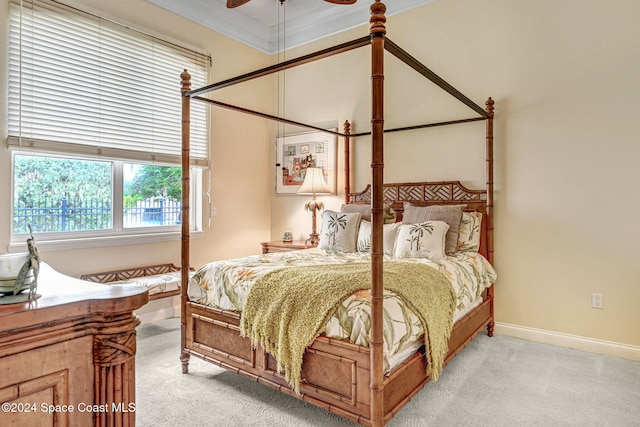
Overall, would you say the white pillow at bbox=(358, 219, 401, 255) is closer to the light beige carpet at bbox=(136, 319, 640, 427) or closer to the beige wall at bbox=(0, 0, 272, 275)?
the light beige carpet at bbox=(136, 319, 640, 427)

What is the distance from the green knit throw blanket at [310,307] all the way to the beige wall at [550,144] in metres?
1.40

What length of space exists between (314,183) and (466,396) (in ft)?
8.17

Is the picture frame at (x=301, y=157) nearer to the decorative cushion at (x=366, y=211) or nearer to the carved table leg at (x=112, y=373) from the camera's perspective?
the decorative cushion at (x=366, y=211)

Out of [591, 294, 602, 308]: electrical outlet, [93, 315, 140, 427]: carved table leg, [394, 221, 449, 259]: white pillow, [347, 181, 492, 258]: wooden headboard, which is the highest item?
[347, 181, 492, 258]: wooden headboard

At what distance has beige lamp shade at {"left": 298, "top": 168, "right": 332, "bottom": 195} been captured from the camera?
4.09 metres

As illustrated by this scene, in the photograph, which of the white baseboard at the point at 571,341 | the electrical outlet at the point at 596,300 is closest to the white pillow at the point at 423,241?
the white baseboard at the point at 571,341

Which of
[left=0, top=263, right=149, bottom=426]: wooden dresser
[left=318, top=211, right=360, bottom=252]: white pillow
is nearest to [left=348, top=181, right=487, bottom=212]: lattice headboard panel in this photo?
[left=318, top=211, right=360, bottom=252]: white pillow

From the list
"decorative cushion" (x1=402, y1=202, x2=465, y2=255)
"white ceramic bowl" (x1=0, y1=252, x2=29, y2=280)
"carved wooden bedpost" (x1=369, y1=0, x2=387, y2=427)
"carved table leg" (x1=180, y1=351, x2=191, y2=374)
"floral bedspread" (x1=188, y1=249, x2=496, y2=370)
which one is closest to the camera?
"white ceramic bowl" (x1=0, y1=252, x2=29, y2=280)

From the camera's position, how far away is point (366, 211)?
3.64m

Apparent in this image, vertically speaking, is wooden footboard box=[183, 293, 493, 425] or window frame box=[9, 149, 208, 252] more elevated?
window frame box=[9, 149, 208, 252]

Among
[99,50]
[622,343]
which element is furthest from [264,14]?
[622,343]

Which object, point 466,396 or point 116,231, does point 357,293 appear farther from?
point 116,231

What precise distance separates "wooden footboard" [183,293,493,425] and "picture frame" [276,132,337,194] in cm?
227

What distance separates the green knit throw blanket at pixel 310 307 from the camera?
6.21 ft
